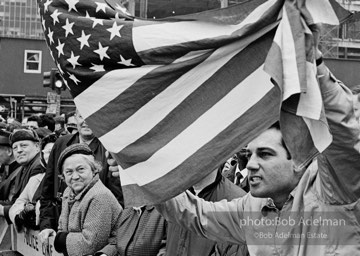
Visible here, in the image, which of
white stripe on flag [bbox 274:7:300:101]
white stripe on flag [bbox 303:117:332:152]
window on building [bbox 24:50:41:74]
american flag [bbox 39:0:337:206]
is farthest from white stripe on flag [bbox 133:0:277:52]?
window on building [bbox 24:50:41:74]

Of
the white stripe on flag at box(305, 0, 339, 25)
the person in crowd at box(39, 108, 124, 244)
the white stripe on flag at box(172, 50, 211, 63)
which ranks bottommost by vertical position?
the person in crowd at box(39, 108, 124, 244)

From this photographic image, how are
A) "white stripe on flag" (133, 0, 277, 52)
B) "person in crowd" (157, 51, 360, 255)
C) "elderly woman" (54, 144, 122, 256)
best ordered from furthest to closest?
"elderly woman" (54, 144, 122, 256) → "white stripe on flag" (133, 0, 277, 52) → "person in crowd" (157, 51, 360, 255)

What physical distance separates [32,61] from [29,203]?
132 feet

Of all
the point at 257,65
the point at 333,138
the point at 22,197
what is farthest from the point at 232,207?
the point at 22,197

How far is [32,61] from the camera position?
161 ft

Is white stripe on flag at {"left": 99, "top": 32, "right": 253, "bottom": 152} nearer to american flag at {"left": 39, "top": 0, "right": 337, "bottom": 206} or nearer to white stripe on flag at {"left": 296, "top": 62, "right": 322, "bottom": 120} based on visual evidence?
american flag at {"left": 39, "top": 0, "right": 337, "bottom": 206}

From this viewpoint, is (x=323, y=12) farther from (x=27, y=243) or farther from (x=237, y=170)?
(x=27, y=243)

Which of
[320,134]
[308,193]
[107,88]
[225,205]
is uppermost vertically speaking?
[320,134]

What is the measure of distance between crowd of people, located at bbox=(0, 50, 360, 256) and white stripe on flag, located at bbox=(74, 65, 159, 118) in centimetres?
59

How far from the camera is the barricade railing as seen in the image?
8113mm

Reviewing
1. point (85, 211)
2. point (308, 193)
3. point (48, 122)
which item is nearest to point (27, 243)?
point (85, 211)

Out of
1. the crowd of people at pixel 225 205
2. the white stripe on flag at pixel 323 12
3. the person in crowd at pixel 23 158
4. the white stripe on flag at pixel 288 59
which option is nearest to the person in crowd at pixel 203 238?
the crowd of people at pixel 225 205

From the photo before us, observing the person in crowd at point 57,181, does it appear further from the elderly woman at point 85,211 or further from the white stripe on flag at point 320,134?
the white stripe on flag at point 320,134

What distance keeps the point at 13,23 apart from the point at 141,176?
195ft
